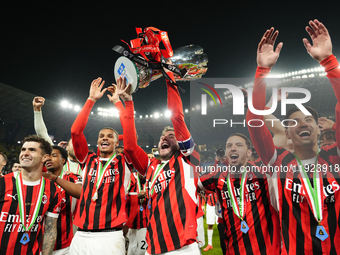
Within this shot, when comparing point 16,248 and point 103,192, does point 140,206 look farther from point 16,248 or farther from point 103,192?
point 16,248

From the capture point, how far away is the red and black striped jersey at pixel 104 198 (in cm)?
279

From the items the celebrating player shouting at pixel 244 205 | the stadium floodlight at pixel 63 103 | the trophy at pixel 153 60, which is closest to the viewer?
the celebrating player shouting at pixel 244 205

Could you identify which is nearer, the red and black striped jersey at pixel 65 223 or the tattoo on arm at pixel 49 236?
the tattoo on arm at pixel 49 236

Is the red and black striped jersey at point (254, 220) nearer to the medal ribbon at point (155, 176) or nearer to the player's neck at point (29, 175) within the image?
the medal ribbon at point (155, 176)

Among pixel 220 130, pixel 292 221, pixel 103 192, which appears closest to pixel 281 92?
pixel 292 221

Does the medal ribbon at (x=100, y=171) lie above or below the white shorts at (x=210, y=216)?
above

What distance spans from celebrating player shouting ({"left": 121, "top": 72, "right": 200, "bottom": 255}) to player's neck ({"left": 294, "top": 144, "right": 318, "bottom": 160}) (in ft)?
3.36

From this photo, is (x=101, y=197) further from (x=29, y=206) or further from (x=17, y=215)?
(x=17, y=215)

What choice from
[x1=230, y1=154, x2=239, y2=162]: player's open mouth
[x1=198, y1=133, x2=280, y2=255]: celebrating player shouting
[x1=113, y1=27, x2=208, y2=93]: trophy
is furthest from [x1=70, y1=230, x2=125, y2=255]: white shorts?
[x1=113, y1=27, x2=208, y2=93]: trophy

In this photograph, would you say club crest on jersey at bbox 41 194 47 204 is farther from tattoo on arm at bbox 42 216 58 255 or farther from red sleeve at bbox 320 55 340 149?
red sleeve at bbox 320 55 340 149

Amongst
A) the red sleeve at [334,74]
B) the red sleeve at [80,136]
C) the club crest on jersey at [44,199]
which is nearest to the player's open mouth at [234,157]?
the red sleeve at [334,74]

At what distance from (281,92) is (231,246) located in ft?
5.80

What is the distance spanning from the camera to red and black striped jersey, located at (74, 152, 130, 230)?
2.79 meters

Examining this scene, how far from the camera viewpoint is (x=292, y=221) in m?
2.08
